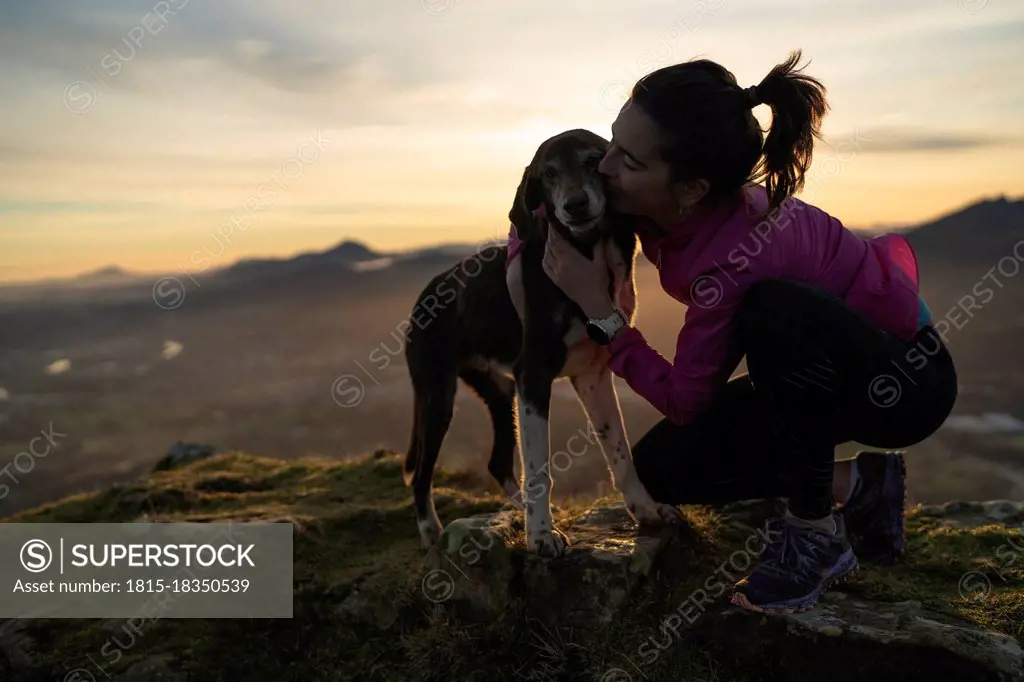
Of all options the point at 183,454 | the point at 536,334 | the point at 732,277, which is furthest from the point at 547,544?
the point at 183,454

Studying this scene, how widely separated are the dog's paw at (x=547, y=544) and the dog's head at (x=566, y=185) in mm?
1330

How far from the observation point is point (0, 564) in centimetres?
457

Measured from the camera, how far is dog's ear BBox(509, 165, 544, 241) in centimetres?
355

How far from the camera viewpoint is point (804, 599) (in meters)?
3.15

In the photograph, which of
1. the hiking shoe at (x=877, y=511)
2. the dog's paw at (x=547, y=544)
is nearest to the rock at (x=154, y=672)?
the dog's paw at (x=547, y=544)

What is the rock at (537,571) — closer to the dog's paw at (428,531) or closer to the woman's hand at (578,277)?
the dog's paw at (428,531)

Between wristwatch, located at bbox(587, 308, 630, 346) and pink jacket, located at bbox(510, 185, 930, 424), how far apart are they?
48 mm

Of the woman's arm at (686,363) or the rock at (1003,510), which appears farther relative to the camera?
the rock at (1003,510)

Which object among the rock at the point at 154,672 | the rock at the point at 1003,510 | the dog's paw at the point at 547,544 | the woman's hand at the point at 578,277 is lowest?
the rock at the point at 154,672

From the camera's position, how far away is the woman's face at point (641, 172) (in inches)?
120

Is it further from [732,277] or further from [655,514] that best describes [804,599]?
[732,277]

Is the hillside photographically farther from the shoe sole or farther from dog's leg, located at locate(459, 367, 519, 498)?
dog's leg, located at locate(459, 367, 519, 498)

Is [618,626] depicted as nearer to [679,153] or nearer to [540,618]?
[540,618]

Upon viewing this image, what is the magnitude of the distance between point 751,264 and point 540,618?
172 centimetres
